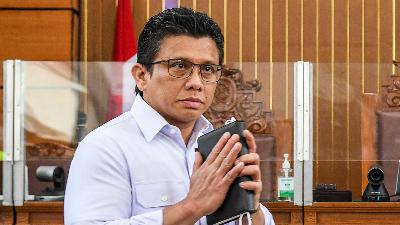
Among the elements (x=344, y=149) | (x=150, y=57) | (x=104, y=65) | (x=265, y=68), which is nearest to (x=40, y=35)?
(x=104, y=65)

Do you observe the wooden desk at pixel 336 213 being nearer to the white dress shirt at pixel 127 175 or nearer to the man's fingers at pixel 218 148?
the white dress shirt at pixel 127 175

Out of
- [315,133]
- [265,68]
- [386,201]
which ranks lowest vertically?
[386,201]

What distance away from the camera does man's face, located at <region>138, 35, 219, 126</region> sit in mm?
1229

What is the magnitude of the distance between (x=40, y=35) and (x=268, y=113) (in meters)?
2.45

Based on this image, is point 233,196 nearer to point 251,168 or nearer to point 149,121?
point 251,168

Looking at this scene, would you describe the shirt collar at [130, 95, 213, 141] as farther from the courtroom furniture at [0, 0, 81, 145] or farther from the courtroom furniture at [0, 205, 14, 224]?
the courtroom furniture at [0, 0, 81, 145]

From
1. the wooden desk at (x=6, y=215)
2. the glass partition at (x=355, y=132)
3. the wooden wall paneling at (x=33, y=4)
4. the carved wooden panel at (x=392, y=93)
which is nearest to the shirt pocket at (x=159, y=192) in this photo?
the glass partition at (x=355, y=132)

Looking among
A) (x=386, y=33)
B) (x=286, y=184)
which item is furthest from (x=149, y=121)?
(x=386, y=33)

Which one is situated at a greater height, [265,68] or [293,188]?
[265,68]

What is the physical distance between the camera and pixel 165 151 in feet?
4.04

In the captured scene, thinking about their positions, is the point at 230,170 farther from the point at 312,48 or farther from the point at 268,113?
the point at 312,48

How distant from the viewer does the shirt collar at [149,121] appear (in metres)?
1.24

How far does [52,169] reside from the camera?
388 centimetres

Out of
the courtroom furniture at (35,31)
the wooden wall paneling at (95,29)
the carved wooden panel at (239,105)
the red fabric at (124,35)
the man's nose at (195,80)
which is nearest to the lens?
the man's nose at (195,80)
